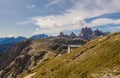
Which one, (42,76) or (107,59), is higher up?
(107,59)

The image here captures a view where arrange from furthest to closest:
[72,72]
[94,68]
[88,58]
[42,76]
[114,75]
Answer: [42,76] < [88,58] < [72,72] < [94,68] < [114,75]

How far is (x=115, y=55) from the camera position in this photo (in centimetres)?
10294

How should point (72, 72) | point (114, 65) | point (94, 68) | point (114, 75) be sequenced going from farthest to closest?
1. point (72, 72)
2. point (94, 68)
3. point (114, 65)
4. point (114, 75)

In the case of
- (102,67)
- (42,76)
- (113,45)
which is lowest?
(42,76)

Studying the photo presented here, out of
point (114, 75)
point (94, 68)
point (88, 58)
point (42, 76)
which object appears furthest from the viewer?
point (42, 76)

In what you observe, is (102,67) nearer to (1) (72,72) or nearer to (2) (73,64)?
(1) (72,72)

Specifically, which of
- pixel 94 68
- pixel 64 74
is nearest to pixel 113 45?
pixel 94 68

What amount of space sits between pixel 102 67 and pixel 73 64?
24.4m

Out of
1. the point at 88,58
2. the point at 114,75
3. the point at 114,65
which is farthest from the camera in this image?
the point at 88,58

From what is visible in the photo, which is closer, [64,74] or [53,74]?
[64,74]

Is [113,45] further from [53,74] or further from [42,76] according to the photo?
[42,76]

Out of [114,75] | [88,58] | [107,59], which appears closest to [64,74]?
[88,58]

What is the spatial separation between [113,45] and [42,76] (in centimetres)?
4116

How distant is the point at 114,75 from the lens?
84.7m
